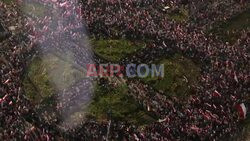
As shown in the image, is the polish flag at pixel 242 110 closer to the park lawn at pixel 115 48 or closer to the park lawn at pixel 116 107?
the park lawn at pixel 116 107

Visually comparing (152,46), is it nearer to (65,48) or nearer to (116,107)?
(65,48)

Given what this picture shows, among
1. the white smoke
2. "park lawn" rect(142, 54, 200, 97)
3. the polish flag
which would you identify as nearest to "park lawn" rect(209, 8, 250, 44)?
"park lawn" rect(142, 54, 200, 97)

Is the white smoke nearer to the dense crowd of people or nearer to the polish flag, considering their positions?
the dense crowd of people

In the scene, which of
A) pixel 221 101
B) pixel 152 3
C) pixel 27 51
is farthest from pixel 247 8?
pixel 27 51

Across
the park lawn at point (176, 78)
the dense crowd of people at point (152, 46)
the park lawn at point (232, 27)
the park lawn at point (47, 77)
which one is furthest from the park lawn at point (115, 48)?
the park lawn at point (232, 27)

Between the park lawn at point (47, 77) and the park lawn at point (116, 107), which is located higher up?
the park lawn at point (47, 77)
